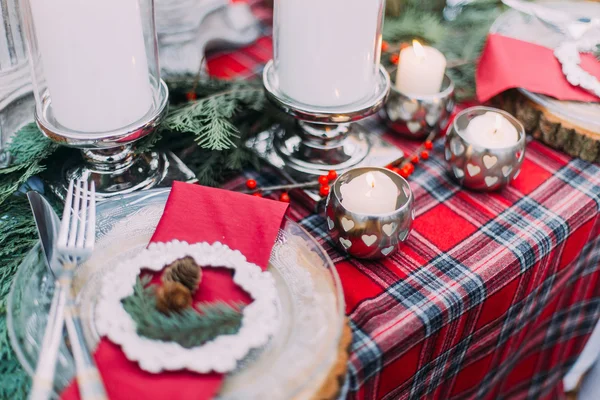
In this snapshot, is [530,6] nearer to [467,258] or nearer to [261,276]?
[467,258]

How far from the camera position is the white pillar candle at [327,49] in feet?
1.83

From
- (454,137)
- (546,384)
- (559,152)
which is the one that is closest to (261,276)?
(454,137)

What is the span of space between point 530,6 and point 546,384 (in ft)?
1.78

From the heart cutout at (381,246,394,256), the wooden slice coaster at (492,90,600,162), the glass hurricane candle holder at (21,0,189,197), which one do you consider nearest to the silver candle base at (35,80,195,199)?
the glass hurricane candle holder at (21,0,189,197)

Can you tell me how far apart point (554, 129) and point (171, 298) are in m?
0.52

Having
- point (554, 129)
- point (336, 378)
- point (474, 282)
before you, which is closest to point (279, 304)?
point (336, 378)

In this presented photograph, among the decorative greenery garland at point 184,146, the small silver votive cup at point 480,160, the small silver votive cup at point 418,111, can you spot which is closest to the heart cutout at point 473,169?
the small silver votive cup at point 480,160

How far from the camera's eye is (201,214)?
0.52 m

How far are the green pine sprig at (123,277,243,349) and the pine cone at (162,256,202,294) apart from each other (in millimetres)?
17

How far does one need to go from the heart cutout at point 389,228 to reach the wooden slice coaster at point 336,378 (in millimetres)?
126

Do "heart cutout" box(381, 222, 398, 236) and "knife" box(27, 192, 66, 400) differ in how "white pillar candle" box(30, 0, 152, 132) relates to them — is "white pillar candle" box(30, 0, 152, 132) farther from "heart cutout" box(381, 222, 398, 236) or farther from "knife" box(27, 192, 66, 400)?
"heart cutout" box(381, 222, 398, 236)

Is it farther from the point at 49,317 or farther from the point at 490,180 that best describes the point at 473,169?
the point at 49,317

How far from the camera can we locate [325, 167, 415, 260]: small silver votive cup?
20.7 inches

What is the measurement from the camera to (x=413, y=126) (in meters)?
0.72
